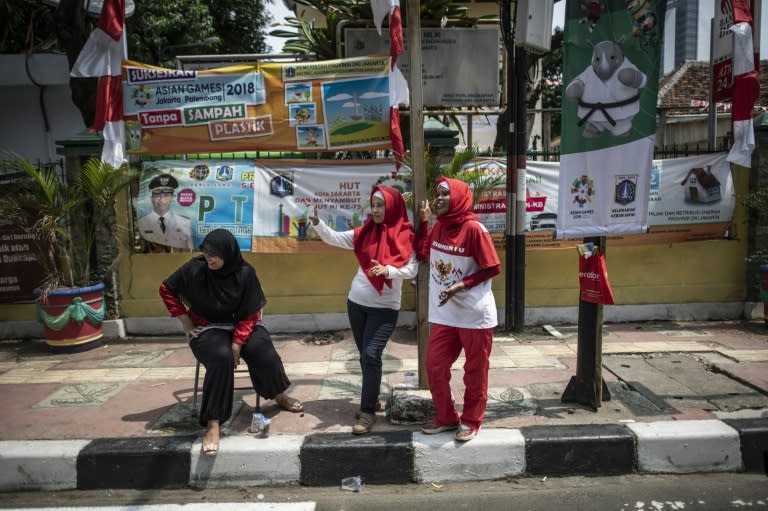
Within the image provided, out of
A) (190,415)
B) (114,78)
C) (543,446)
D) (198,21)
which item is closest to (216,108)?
(114,78)

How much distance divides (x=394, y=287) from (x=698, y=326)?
4.55m

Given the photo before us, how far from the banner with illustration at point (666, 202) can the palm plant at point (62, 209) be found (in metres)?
4.08

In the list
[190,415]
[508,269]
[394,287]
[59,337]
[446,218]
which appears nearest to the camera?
[446,218]

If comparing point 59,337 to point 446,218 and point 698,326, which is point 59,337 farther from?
point 698,326

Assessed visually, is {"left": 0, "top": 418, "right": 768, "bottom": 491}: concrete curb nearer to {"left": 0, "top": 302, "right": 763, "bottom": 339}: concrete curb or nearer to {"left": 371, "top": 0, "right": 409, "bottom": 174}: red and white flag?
{"left": 0, "top": 302, "right": 763, "bottom": 339}: concrete curb

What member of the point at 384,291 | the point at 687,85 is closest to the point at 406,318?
the point at 384,291

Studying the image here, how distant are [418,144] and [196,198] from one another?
330 centimetres

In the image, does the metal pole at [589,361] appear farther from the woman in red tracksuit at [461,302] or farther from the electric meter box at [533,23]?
the electric meter box at [533,23]

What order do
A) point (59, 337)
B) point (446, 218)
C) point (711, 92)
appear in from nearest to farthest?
point (446, 218)
point (59, 337)
point (711, 92)

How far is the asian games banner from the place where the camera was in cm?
412

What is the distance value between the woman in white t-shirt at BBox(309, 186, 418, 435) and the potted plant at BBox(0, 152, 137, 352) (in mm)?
3430

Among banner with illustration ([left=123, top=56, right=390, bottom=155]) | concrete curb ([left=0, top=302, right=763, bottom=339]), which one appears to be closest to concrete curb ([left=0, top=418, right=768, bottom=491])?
concrete curb ([left=0, top=302, right=763, bottom=339])

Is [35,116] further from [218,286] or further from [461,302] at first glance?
[461,302]

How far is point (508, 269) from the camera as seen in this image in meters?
6.56
